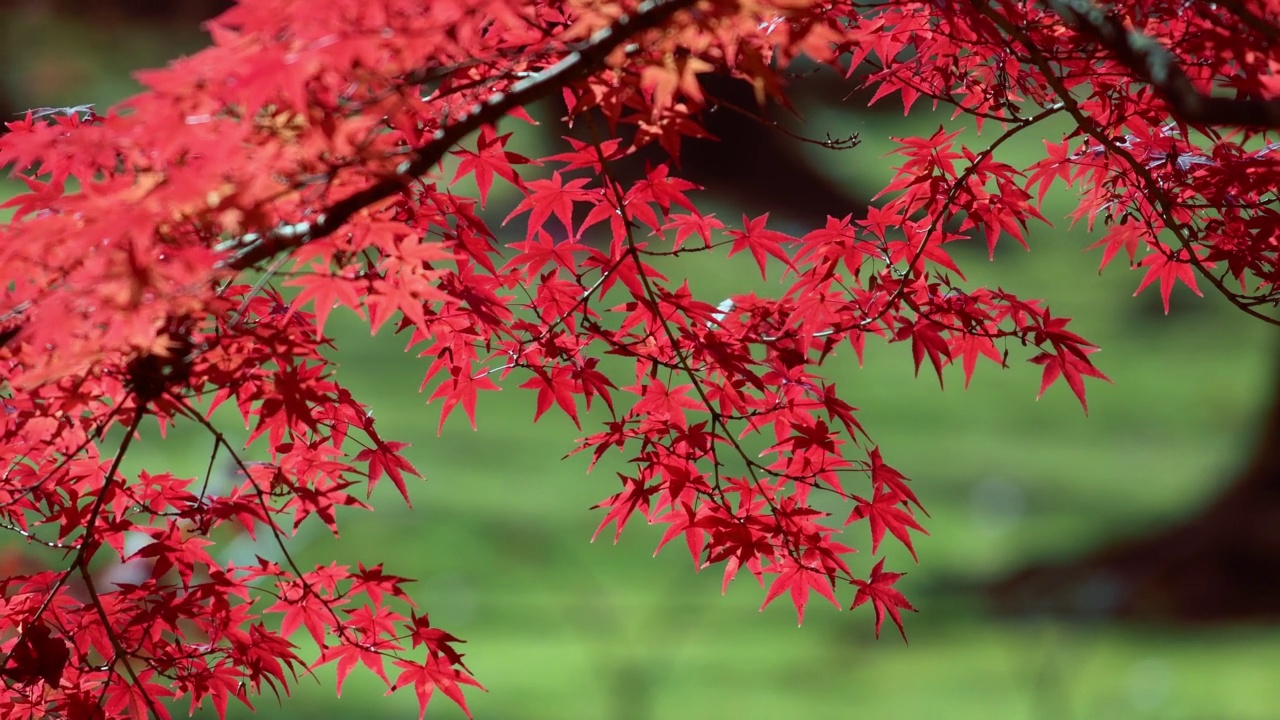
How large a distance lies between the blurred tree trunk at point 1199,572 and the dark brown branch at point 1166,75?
4.35 m

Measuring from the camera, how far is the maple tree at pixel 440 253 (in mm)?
894

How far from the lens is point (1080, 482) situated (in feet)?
18.3

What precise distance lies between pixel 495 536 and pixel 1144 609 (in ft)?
10.1

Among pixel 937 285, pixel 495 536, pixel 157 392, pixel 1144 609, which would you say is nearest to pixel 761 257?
pixel 937 285

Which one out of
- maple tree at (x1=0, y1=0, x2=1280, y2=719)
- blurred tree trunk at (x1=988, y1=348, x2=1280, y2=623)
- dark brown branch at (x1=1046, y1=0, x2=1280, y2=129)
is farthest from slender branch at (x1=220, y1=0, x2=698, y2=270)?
blurred tree trunk at (x1=988, y1=348, x2=1280, y2=623)

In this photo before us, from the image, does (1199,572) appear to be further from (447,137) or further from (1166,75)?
(447,137)

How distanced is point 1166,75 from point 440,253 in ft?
2.26

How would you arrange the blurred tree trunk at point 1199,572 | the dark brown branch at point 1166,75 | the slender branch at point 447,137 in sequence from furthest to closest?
1. the blurred tree trunk at point 1199,572
2. the slender branch at point 447,137
3. the dark brown branch at point 1166,75

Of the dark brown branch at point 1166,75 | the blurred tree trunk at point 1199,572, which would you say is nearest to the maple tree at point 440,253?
the dark brown branch at point 1166,75

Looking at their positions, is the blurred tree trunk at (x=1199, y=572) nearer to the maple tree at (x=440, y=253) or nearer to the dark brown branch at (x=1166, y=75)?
the maple tree at (x=440, y=253)

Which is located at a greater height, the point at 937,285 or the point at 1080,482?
the point at 1080,482

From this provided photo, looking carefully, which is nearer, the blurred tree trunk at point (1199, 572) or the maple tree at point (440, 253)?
the maple tree at point (440, 253)

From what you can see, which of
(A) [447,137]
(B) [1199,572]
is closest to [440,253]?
(A) [447,137]

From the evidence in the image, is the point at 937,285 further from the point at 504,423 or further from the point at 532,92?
the point at 504,423
